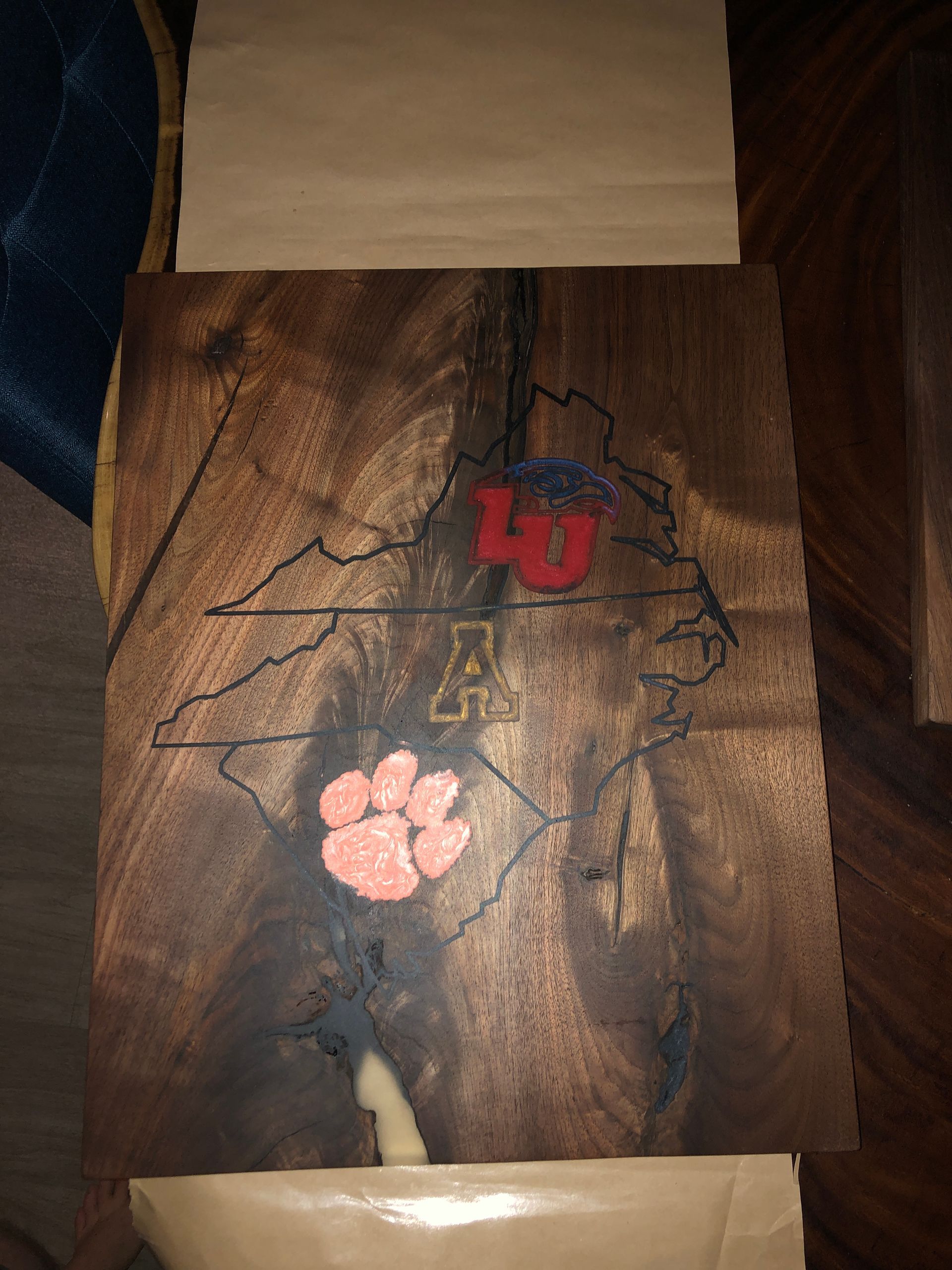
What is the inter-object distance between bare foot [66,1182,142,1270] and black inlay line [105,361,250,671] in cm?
46

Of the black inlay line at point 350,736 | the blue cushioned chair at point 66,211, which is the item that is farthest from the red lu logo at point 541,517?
the blue cushioned chair at point 66,211

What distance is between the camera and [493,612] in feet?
2.14

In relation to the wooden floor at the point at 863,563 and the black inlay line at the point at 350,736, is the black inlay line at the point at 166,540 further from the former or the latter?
the wooden floor at the point at 863,563

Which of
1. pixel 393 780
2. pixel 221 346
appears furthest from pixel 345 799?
pixel 221 346

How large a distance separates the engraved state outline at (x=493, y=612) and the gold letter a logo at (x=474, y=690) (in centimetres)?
3

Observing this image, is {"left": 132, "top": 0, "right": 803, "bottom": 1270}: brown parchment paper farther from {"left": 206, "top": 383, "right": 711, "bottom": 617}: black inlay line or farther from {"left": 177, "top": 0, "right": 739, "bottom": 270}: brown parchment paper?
{"left": 206, "top": 383, "right": 711, "bottom": 617}: black inlay line

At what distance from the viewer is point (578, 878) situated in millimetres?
609

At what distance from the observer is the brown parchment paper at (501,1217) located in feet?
1.97

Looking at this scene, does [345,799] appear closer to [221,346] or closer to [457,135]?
[221,346]

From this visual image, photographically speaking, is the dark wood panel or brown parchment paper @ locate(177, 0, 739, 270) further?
brown parchment paper @ locate(177, 0, 739, 270)

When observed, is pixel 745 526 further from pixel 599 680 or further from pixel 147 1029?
pixel 147 1029

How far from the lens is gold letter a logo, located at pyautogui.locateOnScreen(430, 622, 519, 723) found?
633 mm

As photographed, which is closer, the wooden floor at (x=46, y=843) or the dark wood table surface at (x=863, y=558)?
the dark wood table surface at (x=863, y=558)

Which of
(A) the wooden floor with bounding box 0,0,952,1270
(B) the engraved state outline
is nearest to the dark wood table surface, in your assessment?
(A) the wooden floor with bounding box 0,0,952,1270
